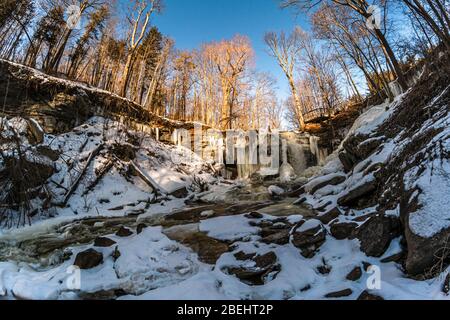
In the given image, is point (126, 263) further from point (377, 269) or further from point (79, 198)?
point (79, 198)

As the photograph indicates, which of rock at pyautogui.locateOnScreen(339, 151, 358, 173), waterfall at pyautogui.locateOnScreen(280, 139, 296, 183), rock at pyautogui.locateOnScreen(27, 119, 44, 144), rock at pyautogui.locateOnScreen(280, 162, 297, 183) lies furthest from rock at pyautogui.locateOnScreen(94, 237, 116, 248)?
rock at pyautogui.locateOnScreen(280, 162, 297, 183)

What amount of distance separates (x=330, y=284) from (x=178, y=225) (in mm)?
3385

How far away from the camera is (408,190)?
3.22 metres

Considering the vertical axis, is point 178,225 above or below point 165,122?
below

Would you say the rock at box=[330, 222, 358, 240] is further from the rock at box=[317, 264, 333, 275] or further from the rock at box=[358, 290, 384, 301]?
the rock at box=[358, 290, 384, 301]

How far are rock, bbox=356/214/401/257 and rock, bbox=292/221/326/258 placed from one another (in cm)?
53

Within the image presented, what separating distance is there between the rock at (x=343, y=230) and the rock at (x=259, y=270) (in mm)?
1047

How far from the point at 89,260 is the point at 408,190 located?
4330mm

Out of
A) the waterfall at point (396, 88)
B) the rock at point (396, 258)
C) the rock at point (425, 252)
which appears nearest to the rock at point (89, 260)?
the rock at point (396, 258)

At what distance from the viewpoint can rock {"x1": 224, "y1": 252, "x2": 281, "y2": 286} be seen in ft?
10.3

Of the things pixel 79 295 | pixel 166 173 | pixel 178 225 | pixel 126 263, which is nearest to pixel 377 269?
pixel 126 263

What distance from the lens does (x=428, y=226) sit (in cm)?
261

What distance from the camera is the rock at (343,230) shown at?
12.2 ft
